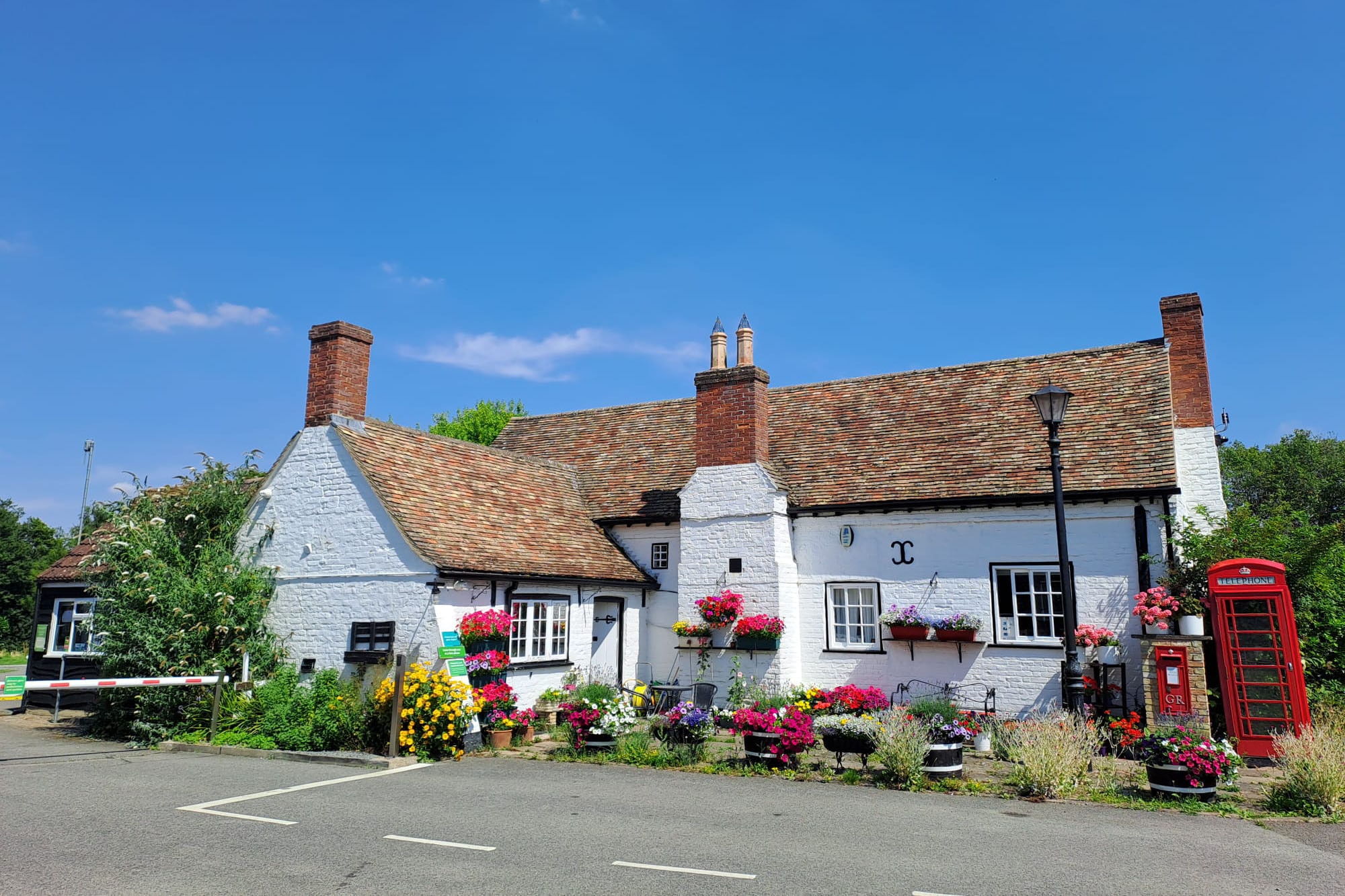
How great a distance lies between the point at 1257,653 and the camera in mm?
12750

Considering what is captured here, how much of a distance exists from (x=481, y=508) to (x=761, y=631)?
6066 mm

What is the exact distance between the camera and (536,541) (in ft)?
57.6

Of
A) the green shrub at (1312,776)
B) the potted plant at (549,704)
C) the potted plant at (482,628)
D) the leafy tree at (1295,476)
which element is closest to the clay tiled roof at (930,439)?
the potted plant at (549,704)

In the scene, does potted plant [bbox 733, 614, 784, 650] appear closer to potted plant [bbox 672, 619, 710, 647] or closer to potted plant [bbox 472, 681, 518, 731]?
potted plant [bbox 672, 619, 710, 647]

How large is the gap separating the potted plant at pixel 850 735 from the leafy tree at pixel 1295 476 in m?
37.1

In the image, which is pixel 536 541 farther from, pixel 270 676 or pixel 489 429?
pixel 489 429

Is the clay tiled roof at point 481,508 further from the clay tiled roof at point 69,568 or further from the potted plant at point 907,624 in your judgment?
the clay tiled roof at point 69,568

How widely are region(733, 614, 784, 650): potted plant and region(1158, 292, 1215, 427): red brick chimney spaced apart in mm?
9226

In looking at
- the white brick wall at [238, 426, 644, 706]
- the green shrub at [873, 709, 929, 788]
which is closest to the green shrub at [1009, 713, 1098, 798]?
the green shrub at [873, 709, 929, 788]

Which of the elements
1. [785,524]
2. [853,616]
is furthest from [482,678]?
[853,616]

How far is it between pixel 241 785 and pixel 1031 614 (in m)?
12.9

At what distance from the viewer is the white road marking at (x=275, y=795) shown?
30.7 feet

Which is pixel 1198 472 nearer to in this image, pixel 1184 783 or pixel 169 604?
pixel 1184 783

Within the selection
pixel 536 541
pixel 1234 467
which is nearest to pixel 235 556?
pixel 536 541
